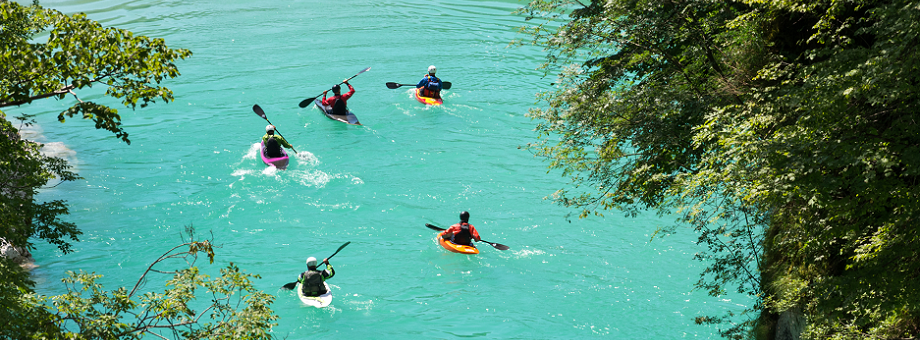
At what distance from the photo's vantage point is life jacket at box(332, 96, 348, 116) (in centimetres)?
2097

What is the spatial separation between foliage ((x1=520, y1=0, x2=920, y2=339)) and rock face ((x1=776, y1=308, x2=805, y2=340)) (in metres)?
0.16

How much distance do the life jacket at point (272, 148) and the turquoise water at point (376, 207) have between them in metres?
0.55

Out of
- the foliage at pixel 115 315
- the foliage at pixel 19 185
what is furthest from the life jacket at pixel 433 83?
the foliage at pixel 115 315

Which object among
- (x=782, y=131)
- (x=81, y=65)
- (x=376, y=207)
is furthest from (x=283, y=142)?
(x=782, y=131)

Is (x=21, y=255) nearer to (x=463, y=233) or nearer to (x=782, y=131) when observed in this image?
(x=463, y=233)

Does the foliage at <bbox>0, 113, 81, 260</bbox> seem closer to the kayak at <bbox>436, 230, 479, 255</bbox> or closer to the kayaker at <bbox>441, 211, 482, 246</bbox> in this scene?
the kayak at <bbox>436, 230, 479, 255</bbox>

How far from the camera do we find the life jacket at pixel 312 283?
12273 mm

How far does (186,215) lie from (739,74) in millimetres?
13201

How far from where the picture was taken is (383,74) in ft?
85.4

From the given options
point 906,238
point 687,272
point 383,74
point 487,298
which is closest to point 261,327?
point 906,238

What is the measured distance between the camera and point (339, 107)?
21.0 metres

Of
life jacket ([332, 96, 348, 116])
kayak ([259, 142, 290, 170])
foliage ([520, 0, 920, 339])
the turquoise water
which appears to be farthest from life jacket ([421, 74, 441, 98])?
foliage ([520, 0, 920, 339])

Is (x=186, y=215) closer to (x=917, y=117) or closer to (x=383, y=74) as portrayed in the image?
(x=383, y=74)

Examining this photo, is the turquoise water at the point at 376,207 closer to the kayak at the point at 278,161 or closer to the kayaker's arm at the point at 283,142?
the kayak at the point at 278,161
